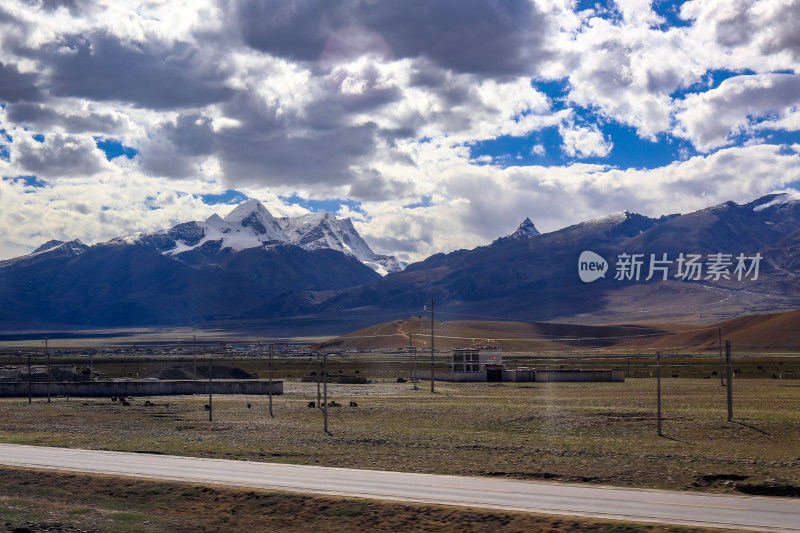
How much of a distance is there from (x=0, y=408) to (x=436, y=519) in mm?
52444

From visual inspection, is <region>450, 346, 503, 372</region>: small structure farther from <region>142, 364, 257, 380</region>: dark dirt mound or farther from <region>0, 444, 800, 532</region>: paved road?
<region>0, 444, 800, 532</region>: paved road

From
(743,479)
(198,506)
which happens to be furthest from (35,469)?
(743,479)

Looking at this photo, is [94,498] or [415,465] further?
[415,465]

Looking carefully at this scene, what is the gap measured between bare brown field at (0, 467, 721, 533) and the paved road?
956mm

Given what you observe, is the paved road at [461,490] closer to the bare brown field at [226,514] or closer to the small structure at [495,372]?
the bare brown field at [226,514]

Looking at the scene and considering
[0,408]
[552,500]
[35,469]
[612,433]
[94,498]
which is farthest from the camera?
[0,408]

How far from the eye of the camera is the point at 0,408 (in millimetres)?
62781

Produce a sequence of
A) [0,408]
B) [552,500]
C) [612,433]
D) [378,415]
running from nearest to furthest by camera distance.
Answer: [552,500] → [612,433] → [378,415] → [0,408]

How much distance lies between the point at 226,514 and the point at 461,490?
24.4 ft

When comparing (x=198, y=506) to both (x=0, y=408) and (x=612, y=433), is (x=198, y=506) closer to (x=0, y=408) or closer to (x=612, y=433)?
(x=612, y=433)

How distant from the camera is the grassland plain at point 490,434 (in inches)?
1171

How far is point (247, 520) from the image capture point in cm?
2316

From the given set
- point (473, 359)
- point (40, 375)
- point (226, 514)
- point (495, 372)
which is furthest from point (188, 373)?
point (226, 514)

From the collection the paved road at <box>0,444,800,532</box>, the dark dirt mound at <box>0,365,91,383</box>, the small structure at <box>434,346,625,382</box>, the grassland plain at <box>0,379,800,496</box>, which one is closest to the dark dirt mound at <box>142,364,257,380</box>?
the dark dirt mound at <box>0,365,91,383</box>
